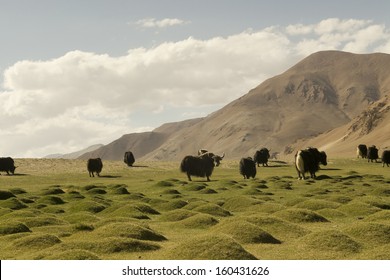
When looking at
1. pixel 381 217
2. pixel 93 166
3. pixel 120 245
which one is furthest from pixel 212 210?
pixel 93 166

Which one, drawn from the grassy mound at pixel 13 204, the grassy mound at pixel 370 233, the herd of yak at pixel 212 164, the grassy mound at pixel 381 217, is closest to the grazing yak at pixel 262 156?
the herd of yak at pixel 212 164

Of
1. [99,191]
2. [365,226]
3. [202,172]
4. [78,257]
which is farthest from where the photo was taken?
[202,172]

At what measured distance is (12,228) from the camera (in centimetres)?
2509

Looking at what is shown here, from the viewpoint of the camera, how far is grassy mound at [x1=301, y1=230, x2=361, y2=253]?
758 inches

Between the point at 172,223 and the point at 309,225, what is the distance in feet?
25.2

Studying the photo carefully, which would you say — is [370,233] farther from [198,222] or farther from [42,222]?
[42,222]

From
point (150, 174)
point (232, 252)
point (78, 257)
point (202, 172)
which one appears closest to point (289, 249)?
point (232, 252)

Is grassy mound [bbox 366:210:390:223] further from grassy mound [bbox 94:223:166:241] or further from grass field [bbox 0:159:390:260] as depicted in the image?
grassy mound [bbox 94:223:166:241]

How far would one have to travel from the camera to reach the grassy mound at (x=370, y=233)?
20625mm

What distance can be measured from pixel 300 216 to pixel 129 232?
10553mm

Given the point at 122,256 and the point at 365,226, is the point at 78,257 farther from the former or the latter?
the point at 365,226

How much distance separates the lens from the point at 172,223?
90.2 feet

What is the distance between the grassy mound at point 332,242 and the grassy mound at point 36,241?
11.0 meters

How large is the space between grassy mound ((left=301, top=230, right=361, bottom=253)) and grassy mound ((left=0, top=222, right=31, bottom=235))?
14.7 meters
